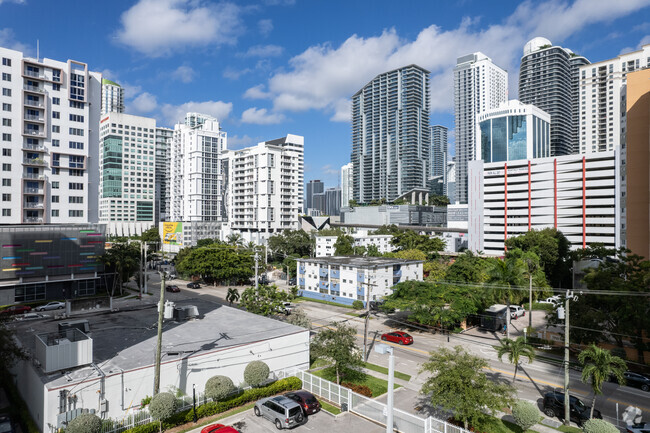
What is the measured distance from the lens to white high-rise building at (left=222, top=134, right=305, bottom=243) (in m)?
134

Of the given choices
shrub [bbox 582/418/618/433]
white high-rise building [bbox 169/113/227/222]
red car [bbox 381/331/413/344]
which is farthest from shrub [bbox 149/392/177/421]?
white high-rise building [bbox 169/113/227/222]

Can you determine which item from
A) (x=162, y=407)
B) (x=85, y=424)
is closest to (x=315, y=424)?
A: (x=162, y=407)

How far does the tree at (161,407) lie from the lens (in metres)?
21.0

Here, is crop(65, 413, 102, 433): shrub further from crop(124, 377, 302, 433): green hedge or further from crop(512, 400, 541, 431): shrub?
crop(512, 400, 541, 431): shrub

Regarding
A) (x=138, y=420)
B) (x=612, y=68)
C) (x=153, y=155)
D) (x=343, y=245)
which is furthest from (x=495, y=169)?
(x=153, y=155)

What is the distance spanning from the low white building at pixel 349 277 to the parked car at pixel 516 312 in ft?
49.3

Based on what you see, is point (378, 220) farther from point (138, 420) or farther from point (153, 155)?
point (138, 420)

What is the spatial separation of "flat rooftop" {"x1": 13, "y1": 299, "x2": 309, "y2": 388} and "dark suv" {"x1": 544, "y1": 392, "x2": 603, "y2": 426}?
60.4 ft

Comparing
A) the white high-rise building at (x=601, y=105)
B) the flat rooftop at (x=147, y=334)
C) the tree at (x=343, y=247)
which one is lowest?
the flat rooftop at (x=147, y=334)

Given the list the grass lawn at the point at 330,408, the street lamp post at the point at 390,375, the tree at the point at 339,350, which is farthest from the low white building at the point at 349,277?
the street lamp post at the point at 390,375

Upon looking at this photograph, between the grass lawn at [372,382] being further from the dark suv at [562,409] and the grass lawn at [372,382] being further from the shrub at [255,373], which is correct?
the dark suv at [562,409]

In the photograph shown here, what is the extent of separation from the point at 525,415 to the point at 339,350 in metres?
12.4

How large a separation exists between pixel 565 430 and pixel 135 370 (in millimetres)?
26013

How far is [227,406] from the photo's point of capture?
81.6 ft
